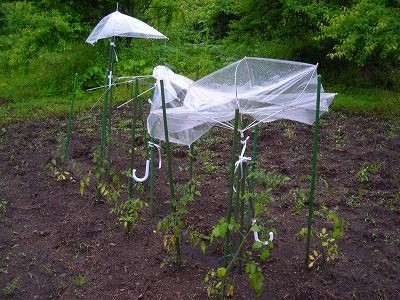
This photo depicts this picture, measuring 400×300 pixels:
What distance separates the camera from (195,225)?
4238 millimetres

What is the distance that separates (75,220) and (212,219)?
111cm

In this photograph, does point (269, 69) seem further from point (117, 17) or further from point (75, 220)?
point (75, 220)

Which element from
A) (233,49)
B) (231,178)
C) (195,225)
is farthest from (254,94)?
A: (233,49)

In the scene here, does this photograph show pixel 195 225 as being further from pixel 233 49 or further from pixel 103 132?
pixel 233 49

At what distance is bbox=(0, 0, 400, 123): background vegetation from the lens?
6.55 meters

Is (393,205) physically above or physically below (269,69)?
below

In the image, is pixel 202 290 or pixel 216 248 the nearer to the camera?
pixel 202 290

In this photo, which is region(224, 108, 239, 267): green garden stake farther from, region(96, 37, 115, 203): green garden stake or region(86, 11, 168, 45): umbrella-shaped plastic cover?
region(86, 11, 168, 45): umbrella-shaped plastic cover

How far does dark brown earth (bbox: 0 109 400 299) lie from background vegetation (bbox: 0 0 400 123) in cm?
108

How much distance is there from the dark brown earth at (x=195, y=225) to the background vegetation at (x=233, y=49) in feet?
3.54

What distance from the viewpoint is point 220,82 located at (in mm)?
3295

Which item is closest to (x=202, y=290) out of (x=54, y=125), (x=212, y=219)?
(x=212, y=219)

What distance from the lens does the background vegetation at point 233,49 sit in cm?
655

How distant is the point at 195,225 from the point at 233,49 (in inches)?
212
